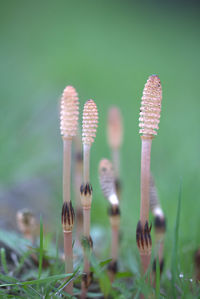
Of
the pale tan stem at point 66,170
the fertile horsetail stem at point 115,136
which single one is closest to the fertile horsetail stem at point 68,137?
the pale tan stem at point 66,170

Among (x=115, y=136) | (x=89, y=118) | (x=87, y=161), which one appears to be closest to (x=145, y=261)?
(x=87, y=161)

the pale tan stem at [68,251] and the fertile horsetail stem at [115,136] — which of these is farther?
the fertile horsetail stem at [115,136]

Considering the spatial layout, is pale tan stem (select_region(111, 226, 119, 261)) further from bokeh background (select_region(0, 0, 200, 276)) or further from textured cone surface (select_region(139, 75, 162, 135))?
textured cone surface (select_region(139, 75, 162, 135))

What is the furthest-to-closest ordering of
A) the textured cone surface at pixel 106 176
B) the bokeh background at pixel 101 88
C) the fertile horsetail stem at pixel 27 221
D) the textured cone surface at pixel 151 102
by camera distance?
the bokeh background at pixel 101 88 < the fertile horsetail stem at pixel 27 221 < the textured cone surface at pixel 106 176 < the textured cone surface at pixel 151 102

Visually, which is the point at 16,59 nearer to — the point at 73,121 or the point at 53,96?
the point at 53,96

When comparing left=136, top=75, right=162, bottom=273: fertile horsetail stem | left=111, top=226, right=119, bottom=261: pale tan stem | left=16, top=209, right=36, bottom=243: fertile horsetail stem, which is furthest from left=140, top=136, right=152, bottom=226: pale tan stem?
left=16, top=209, right=36, bottom=243: fertile horsetail stem

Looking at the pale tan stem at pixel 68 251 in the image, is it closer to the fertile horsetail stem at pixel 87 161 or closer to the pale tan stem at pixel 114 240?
the fertile horsetail stem at pixel 87 161

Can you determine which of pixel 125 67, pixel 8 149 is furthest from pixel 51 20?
pixel 8 149
